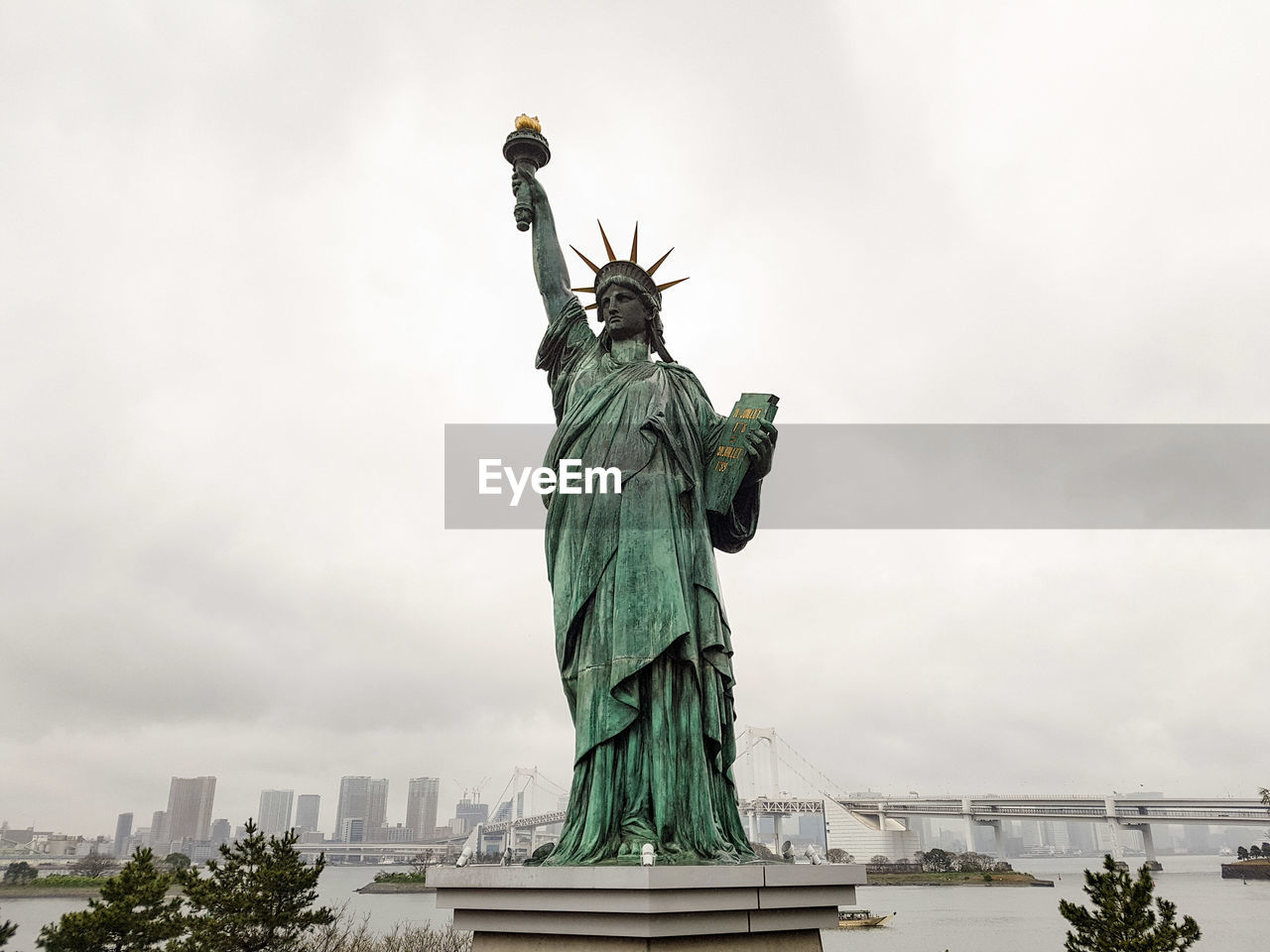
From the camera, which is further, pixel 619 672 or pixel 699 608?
pixel 699 608

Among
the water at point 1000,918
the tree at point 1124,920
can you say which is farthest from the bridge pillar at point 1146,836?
the tree at point 1124,920

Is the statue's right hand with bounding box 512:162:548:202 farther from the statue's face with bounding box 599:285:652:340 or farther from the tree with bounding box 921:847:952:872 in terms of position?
the tree with bounding box 921:847:952:872

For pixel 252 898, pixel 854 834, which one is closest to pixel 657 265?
pixel 252 898

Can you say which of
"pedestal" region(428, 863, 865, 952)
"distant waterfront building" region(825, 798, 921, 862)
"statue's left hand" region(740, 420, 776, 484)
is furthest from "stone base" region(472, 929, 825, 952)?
"distant waterfront building" region(825, 798, 921, 862)

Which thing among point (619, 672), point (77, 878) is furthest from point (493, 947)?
point (77, 878)

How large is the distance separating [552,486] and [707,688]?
2.37 metres

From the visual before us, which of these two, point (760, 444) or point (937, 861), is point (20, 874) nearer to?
point (760, 444)

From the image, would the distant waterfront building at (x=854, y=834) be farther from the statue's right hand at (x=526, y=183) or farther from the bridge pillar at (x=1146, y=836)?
the statue's right hand at (x=526, y=183)

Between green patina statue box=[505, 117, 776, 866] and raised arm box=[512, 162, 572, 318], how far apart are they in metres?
0.79

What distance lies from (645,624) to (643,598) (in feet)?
0.73

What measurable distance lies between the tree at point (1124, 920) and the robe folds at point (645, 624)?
38.2 feet

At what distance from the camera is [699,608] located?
23.4ft

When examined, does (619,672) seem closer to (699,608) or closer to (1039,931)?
(699,608)

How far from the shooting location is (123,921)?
47.9 ft
